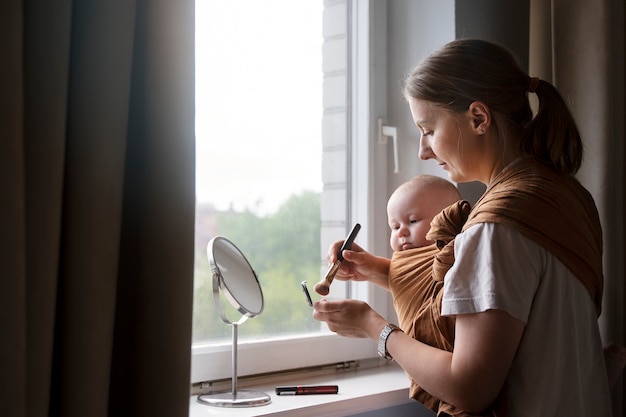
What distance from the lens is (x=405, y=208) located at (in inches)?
62.7

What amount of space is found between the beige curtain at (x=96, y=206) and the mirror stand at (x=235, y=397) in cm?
34

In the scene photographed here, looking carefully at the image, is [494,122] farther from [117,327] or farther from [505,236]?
[117,327]

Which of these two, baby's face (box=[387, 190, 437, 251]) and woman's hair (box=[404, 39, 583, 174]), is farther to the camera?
baby's face (box=[387, 190, 437, 251])

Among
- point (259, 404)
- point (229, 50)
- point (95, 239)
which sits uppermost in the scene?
point (229, 50)

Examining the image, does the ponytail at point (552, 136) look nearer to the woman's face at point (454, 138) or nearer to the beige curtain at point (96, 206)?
the woman's face at point (454, 138)

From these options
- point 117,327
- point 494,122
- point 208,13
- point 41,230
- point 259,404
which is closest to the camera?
point 41,230

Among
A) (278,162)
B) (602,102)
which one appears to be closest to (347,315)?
(278,162)

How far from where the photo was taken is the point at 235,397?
5.01ft

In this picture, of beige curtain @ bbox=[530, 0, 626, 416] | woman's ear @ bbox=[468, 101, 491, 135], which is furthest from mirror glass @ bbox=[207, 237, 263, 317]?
beige curtain @ bbox=[530, 0, 626, 416]

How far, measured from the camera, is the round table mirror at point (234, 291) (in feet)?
4.72

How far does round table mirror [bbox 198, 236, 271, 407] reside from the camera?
4.72 ft

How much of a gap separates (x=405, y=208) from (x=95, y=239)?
0.74 metres

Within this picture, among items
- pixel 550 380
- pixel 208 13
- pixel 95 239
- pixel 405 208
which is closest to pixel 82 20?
pixel 95 239

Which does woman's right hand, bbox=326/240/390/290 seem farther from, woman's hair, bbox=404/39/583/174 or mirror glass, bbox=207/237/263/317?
woman's hair, bbox=404/39/583/174
